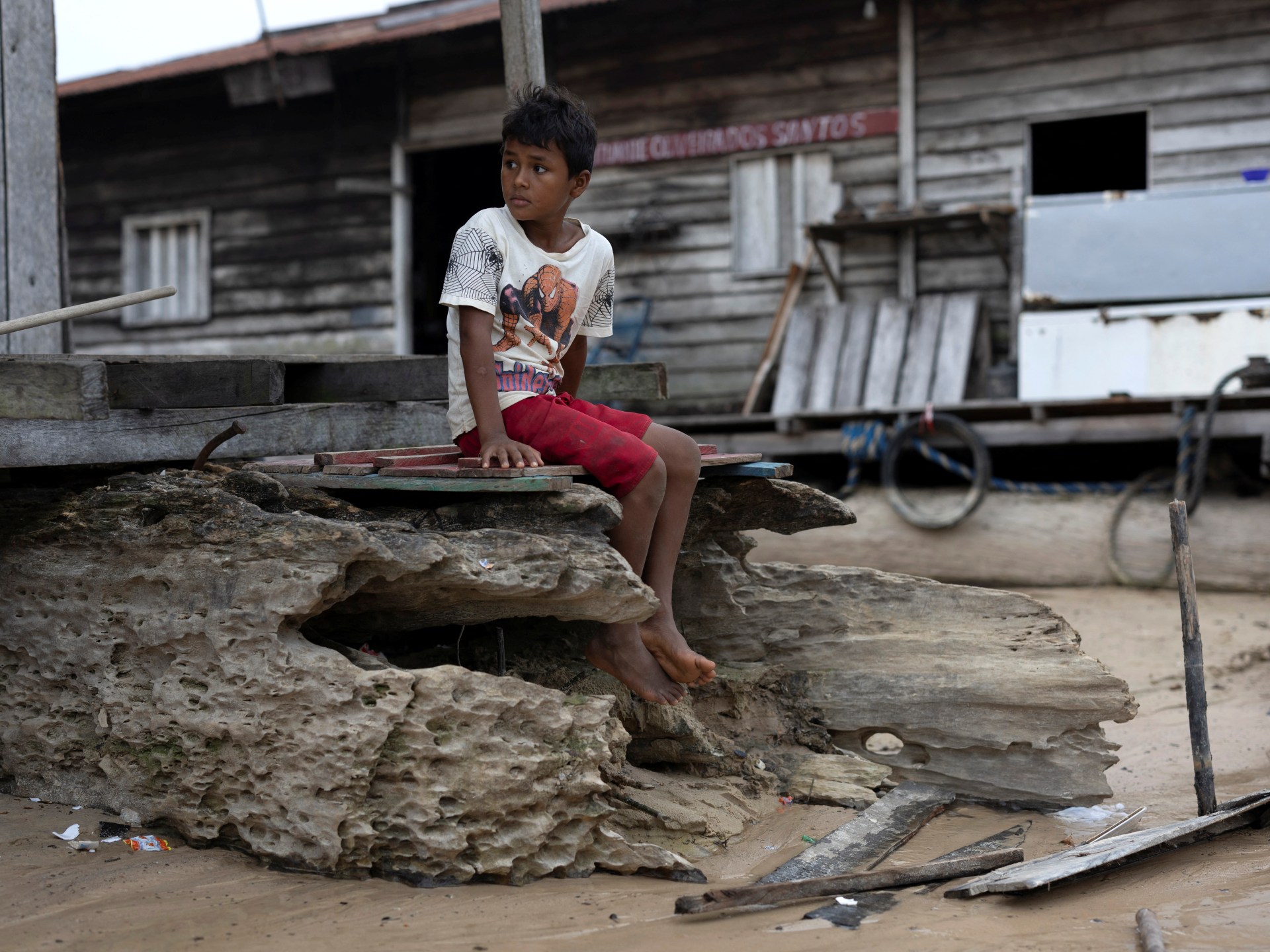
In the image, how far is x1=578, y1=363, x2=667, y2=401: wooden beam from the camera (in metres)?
4.38

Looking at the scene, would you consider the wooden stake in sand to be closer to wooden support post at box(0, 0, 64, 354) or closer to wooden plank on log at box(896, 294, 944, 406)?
wooden support post at box(0, 0, 64, 354)

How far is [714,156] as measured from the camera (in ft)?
32.6

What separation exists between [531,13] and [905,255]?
4950 millimetres

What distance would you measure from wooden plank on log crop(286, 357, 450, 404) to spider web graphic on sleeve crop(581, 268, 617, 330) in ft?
2.23

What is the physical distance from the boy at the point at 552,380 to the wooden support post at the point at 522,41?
1709 mm

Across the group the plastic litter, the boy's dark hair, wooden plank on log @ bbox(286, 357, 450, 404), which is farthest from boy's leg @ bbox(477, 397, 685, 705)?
the plastic litter

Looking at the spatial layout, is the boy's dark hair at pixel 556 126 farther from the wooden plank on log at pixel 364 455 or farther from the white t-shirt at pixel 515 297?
the wooden plank on log at pixel 364 455

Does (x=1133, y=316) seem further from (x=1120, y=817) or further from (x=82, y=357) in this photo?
(x=82, y=357)

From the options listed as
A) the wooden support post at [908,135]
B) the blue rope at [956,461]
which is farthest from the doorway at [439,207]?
the blue rope at [956,461]

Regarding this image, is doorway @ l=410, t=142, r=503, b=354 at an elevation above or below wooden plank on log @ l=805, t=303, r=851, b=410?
above

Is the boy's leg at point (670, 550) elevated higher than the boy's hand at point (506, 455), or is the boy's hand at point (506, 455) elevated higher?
the boy's hand at point (506, 455)

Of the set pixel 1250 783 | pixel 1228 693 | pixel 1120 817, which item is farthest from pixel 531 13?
pixel 1228 693

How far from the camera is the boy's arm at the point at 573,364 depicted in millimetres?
3662

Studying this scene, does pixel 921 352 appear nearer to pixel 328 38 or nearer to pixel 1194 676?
pixel 1194 676
